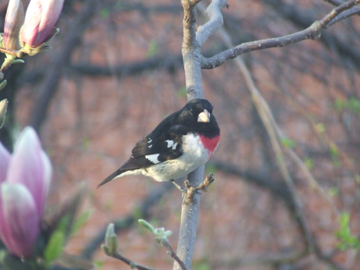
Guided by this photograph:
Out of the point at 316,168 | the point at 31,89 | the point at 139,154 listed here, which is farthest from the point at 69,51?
the point at 316,168

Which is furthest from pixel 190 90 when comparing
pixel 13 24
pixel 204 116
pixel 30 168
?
pixel 30 168

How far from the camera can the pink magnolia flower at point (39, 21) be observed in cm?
80

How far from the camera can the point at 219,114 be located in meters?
3.73

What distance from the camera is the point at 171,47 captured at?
13.0 ft

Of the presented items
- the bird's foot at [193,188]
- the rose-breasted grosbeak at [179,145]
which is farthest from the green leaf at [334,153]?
the bird's foot at [193,188]

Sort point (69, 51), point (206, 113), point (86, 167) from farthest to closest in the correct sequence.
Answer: point (86, 167) < point (69, 51) < point (206, 113)

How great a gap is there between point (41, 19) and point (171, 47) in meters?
3.20

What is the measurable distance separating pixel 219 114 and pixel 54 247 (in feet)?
10.5

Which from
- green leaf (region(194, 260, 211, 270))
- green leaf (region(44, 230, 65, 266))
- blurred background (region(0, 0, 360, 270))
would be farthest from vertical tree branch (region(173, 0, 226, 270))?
green leaf (region(194, 260, 211, 270))

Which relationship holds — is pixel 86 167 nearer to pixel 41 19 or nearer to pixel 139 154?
pixel 139 154

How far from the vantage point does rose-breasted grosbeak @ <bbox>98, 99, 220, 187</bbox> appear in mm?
1957

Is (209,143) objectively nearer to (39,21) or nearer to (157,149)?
(157,149)

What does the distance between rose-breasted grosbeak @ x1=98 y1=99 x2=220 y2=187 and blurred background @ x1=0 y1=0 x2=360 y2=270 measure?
1.02 metres

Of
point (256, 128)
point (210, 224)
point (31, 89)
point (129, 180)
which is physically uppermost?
point (31, 89)
